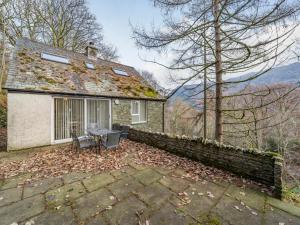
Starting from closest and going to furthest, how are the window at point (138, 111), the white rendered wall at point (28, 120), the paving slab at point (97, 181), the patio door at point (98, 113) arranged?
the paving slab at point (97, 181) → the white rendered wall at point (28, 120) → the patio door at point (98, 113) → the window at point (138, 111)

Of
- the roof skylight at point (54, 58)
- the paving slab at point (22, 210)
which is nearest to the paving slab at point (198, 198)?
the paving slab at point (22, 210)

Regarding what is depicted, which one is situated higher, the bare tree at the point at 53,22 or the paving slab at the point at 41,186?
the bare tree at the point at 53,22

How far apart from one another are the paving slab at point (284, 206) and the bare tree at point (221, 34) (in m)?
3.74

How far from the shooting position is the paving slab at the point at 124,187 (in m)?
3.53

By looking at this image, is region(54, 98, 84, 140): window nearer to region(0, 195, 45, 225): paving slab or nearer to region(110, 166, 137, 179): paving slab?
region(110, 166, 137, 179): paving slab

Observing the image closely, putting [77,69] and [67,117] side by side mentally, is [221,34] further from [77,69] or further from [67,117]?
[77,69]

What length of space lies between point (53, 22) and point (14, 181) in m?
16.3

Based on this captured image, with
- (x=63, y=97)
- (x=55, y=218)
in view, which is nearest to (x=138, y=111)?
(x=63, y=97)

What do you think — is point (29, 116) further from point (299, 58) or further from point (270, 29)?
point (299, 58)

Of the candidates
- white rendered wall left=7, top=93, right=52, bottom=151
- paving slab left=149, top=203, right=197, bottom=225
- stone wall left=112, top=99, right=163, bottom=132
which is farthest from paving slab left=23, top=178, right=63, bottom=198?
stone wall left=112, top=99, right=163, bottom=132

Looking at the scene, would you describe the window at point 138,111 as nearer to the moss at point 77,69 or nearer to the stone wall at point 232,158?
the moss at point 77,69

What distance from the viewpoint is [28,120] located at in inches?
262

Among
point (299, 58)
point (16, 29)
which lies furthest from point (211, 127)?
→ point (16, 29)

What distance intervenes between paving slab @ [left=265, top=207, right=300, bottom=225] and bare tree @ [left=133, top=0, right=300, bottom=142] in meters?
4.00
